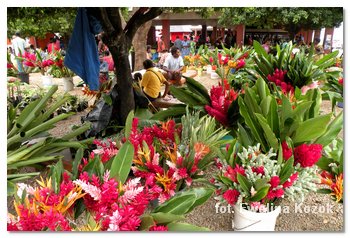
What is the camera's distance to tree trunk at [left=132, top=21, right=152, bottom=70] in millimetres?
7527

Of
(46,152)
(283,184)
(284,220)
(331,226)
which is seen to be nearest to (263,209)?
(283,184)

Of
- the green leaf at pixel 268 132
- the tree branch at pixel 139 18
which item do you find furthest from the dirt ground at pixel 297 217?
the tree branch at pixel 139 18

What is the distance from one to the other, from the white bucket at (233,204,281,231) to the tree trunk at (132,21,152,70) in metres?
6.20

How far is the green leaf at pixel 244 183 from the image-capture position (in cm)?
166

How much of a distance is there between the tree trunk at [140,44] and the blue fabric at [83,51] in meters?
4.20

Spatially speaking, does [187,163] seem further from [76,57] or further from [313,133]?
[76,57]

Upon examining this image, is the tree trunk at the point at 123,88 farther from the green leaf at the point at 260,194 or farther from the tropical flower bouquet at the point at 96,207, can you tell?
the green leaf at the point at 260,194

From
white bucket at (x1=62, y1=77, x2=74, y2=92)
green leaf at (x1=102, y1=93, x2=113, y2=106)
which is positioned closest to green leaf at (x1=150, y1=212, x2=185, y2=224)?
green leaf at (x1=102, y1=93, x2=113, y2=106)

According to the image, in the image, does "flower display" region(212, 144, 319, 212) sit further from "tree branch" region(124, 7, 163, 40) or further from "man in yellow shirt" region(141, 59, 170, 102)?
"man in yellow shirt" region(141, 59, 170, 102)

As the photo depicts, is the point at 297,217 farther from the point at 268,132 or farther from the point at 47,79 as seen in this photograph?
the point at 47,79

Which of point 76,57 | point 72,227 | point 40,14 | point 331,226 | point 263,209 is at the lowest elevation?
point 331,226

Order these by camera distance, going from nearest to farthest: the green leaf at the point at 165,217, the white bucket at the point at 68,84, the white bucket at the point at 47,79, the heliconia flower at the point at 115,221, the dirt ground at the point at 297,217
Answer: the heliconia flower at the point at 115,221 < the green leaf at the point at 165,217 < the dirt ground at the point at 297,217 < the white bucket at the point at 68,84 < the white bucket at the point at 47,79

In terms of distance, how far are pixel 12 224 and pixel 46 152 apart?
1.22m

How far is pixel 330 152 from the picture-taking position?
2.09 m
